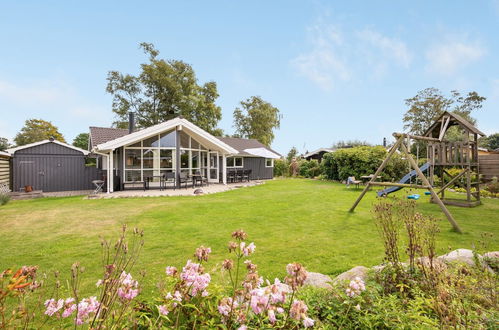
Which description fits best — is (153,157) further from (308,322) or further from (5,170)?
(308,322)

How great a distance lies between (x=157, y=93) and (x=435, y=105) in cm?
3565

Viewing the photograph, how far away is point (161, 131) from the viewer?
13.8 m

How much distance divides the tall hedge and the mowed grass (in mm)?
7607

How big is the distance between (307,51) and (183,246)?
18938mm

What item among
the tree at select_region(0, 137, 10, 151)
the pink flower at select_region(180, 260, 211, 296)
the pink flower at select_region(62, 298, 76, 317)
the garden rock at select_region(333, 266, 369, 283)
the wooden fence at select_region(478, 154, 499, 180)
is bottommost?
the garden rock at select_region(333, 266, 369, 283)

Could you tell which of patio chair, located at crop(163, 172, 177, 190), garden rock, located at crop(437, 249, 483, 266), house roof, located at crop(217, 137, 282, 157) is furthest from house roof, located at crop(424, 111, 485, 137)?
house roof, located at crop(217, 137, 282, 157)

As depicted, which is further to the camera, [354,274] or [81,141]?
[81,141]

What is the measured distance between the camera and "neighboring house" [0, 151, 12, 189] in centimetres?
1279

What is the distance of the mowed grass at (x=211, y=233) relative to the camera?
13.1ft

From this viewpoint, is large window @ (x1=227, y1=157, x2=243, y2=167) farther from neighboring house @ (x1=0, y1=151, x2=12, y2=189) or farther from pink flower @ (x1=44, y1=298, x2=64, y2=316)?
pink flower @ (x1=44, y1=298, x2=64, y2=316)

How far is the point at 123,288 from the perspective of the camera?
1.45 m

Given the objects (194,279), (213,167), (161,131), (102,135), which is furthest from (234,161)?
(194,279)

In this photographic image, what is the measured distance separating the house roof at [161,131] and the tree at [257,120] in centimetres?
2349

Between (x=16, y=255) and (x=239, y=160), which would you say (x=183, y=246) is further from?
(x=239, y=160)
